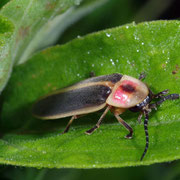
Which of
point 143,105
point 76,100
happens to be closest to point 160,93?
point 143,105

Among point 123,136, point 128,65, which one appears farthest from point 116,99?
point 123,136

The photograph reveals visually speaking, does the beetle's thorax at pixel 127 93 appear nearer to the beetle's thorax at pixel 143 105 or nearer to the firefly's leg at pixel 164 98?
the beetle's thorax at pixel 143 105

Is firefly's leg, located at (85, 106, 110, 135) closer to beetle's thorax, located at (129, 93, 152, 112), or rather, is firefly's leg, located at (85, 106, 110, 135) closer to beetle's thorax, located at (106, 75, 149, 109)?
beetle's thorax, located at (106, 75, 149, 109)

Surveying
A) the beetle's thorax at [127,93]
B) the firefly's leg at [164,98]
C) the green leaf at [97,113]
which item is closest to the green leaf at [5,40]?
the green leaf at [97,113]

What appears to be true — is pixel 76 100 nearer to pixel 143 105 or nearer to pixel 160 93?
pixel 143 105

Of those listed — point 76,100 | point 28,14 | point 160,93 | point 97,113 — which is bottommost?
point 97,113

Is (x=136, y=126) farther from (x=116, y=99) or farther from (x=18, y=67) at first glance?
(x=18, y=67)
